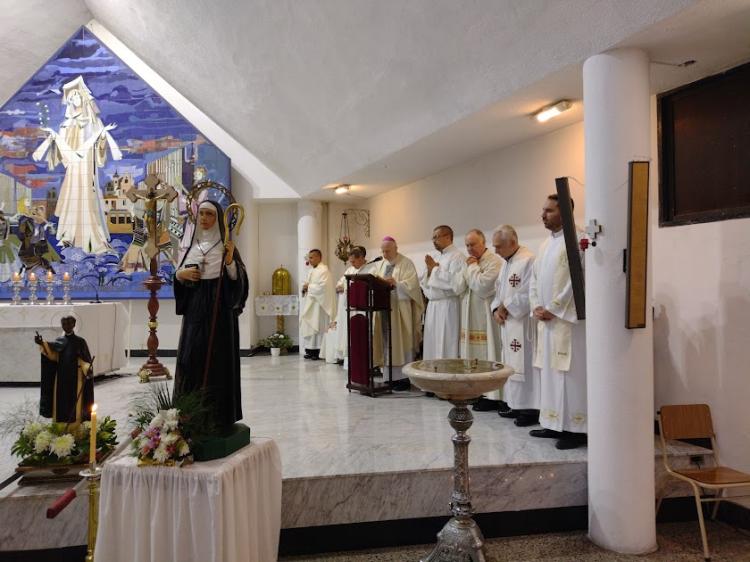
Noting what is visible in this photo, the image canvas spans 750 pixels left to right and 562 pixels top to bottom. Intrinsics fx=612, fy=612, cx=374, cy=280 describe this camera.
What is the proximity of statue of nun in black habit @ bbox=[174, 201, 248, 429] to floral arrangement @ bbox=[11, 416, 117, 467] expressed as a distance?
104cm

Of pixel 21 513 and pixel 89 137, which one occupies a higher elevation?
pixel 89 137

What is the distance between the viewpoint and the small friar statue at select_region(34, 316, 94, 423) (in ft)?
13.4

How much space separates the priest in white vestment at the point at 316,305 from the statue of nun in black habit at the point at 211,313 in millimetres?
7050

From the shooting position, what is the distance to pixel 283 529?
157 inches

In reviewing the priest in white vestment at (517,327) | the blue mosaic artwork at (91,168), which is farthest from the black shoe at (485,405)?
the blue mosaic artwork at (91,168)

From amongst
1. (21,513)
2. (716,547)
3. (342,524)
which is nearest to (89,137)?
(21,513)

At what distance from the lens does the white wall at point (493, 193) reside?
635cm

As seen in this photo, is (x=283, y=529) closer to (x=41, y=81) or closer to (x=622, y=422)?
(x=622, y=422)

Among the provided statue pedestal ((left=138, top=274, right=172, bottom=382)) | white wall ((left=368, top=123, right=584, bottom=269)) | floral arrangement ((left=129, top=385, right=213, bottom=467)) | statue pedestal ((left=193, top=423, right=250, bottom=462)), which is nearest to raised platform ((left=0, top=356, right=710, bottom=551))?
statue pedestal ((left=193, top=423, right=250, bottom=462))

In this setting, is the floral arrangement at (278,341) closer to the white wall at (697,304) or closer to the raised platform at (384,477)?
the raised platform at (384,477)

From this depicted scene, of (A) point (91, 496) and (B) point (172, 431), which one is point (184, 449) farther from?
(A) point (91, 496)

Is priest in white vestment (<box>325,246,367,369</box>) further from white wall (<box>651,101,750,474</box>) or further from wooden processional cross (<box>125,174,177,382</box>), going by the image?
white wall (<box>651,101,750,474</box>)

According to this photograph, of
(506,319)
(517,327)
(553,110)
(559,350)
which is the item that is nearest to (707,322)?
(559,350)

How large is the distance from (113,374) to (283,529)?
6258 millimetres
